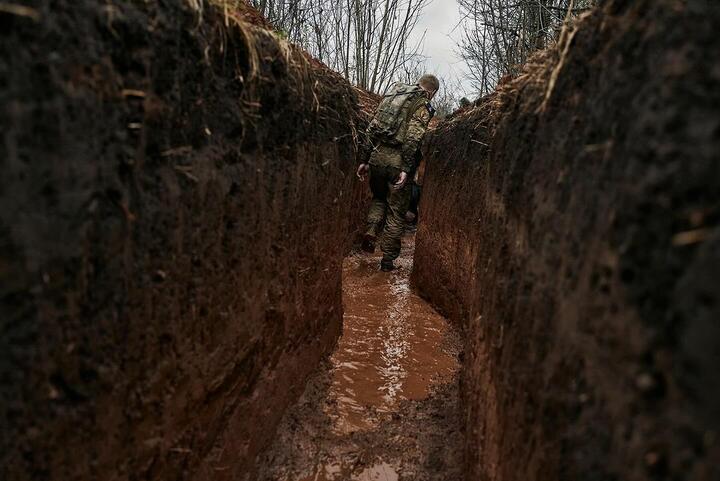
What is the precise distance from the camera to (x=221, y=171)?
61.7 inches

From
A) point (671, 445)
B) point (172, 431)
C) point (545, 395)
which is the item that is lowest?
point (172, 431)

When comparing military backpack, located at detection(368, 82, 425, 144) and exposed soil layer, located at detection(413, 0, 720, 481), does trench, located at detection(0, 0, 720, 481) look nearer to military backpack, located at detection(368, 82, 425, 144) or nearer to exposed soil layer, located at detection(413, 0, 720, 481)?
exposed soil layer, located at detection(413, 0, 720, 481)

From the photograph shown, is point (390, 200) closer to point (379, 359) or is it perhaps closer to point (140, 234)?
point (379, 359)

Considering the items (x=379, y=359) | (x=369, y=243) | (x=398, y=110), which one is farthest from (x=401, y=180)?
(x=379, y=359)

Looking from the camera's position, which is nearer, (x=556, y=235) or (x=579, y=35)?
(x=556, y=235)

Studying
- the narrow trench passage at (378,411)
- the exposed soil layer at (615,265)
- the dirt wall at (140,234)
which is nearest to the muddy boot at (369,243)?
the narrow trench passage at (378,411)

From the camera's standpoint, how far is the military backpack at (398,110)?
16.4 feet

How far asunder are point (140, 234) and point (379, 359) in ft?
7.96

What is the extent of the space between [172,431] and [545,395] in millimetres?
1178

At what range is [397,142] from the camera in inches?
201

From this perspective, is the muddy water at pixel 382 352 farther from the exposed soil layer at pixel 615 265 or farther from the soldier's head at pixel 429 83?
the soldier's head at pixel 429 83

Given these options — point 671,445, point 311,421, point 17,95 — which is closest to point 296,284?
point 311,421

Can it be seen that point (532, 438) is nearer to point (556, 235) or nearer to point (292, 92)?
point (556, 235)

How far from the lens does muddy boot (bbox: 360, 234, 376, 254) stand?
242 inches
